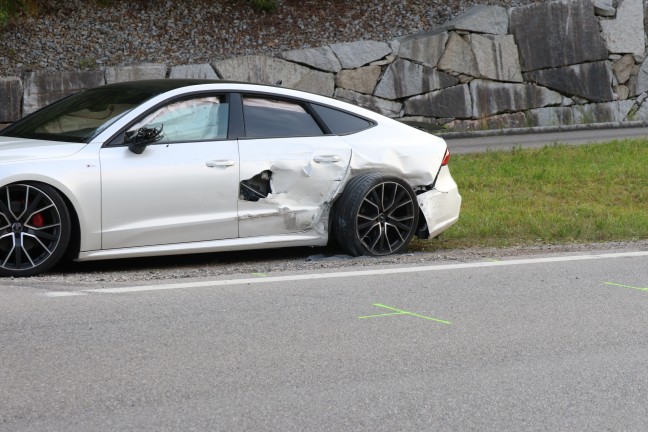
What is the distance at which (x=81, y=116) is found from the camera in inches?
326

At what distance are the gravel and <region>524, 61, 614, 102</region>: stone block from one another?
6.75 ft

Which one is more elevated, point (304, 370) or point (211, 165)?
point (211, 165)

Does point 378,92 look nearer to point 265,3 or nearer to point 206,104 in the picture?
point 265,3

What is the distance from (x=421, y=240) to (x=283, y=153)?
2.20m

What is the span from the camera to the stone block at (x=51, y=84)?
16.6m

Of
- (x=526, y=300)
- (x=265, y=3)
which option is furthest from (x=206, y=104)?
(x=265, y=3)

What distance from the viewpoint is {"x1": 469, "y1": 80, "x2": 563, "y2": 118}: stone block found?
64.0 ft

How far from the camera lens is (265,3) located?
62.5 feet

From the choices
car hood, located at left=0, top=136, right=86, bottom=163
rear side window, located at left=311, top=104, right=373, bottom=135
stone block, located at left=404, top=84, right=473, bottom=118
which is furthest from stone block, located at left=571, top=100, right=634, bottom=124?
car hood, located at left=0, top=136, right=86, bottom=163

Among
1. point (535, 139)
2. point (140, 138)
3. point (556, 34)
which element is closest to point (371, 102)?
point (535, 139)

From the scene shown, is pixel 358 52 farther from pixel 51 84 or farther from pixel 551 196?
pixel 551 196

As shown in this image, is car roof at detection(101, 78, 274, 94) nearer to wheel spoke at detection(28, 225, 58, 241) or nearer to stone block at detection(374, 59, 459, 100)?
wheel spoke at detection(28, 225, 58, 241)

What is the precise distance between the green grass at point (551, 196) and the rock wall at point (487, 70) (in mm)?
3745

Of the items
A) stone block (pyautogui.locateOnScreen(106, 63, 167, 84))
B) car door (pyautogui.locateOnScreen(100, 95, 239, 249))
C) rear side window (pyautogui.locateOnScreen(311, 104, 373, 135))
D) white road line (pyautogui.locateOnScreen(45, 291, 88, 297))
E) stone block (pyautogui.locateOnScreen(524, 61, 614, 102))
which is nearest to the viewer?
white road line (pyautogui.locateOnScreen(45, 291, 88, 297))
